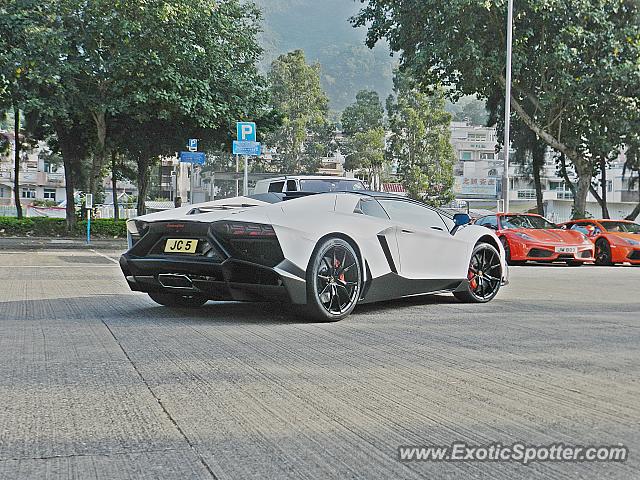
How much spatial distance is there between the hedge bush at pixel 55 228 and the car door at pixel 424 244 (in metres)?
22.1

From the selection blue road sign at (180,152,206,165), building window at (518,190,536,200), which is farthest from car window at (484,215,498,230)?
building window at (518,190,536,200)

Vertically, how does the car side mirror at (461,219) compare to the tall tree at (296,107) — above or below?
below

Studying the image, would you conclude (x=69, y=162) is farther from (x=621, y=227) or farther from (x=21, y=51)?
(x=621, y=227)

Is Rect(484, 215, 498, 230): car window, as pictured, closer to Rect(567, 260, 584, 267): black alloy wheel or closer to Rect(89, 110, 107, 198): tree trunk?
Rect(567, 260, 584, 267): black alloy wheel

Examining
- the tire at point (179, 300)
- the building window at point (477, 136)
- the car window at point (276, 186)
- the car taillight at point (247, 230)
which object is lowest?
the tire at point (179, 300)

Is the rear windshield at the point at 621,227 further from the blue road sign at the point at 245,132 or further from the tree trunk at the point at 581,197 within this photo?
the tree trunk at the point at 581,197

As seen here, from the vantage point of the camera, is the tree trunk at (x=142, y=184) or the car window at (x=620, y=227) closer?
the car window at (x=620, y=227)

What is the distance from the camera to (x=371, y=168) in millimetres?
82062

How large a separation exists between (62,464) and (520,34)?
29.6 m

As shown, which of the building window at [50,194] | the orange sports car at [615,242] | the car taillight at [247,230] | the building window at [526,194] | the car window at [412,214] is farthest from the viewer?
the building window at [50,194]

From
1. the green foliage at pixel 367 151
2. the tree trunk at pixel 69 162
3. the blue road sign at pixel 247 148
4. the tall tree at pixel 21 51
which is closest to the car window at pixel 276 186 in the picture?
the blue road sign at pixel 247 148

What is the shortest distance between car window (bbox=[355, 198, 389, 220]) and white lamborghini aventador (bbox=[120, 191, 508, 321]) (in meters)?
0.01

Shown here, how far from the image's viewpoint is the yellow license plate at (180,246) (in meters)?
7.20

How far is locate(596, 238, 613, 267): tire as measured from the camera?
2014cm
